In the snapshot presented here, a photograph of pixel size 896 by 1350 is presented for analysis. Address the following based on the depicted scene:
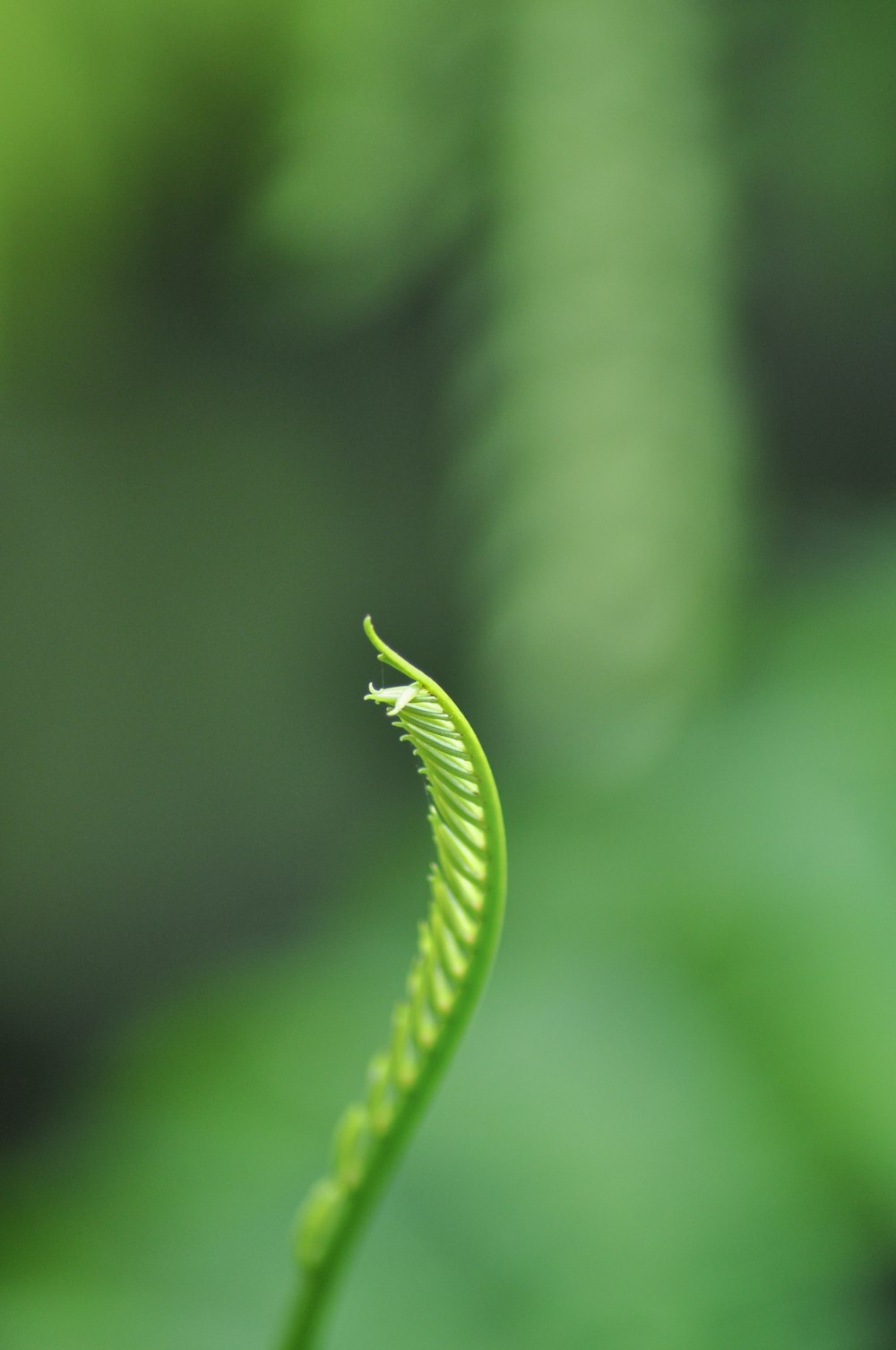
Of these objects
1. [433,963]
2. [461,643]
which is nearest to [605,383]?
[461,643]

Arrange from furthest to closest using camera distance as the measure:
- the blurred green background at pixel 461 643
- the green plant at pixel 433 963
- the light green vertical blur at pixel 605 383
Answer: the light green vertical blur at pixel 605 383
the blurred green background at pixel 461 643
the green plant at pixel 433 963

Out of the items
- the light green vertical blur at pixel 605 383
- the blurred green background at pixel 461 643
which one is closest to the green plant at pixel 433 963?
the blurred green background at pixel 461 643

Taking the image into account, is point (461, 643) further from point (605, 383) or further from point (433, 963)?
point (433, 963)

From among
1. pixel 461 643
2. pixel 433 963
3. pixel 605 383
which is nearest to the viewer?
pixel 433 963

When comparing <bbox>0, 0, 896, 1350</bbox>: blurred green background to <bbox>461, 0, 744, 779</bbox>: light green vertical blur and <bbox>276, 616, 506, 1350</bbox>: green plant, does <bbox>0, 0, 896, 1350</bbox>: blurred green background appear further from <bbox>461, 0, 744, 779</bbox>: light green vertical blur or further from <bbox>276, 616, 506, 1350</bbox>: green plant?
<bbox>276, 616, 506, 1350</bbox>: green plant

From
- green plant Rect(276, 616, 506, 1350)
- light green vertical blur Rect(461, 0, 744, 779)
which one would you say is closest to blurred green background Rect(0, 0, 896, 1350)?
light green vertical blur Rect(461, 0, 744, 779)

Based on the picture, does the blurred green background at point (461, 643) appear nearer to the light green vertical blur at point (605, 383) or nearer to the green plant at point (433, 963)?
the light green vertical blur at point (605, 383)
